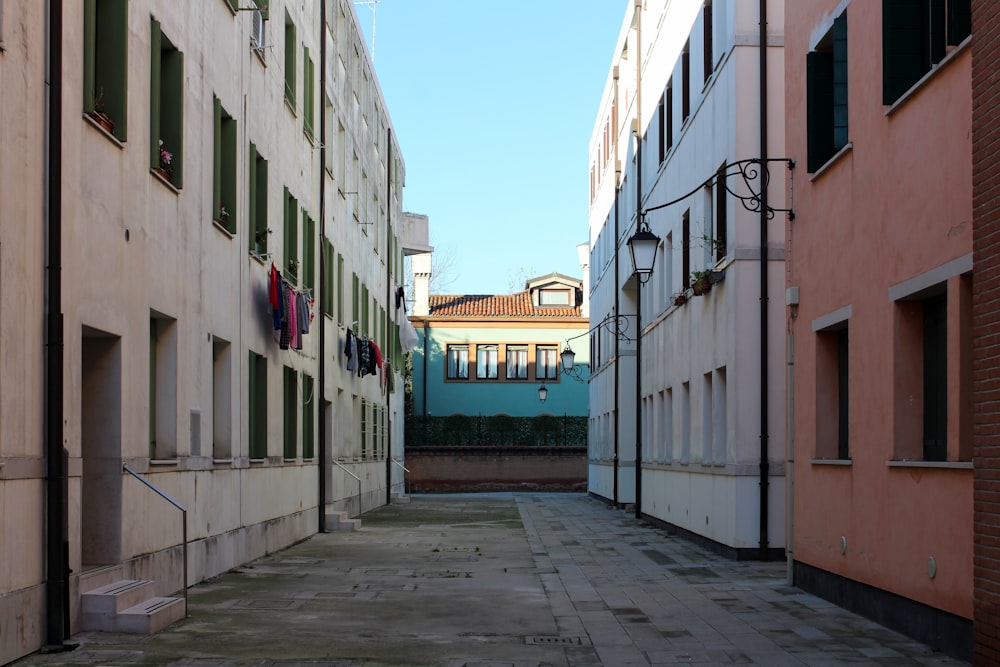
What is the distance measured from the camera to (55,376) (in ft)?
35.0

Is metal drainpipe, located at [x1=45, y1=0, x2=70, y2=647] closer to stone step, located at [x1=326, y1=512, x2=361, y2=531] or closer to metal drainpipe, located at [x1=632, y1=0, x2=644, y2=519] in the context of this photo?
stone step, located at [x1=326, y1=512, x2=361, y2=531]

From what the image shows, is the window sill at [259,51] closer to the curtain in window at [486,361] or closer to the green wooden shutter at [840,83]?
the green wooden shutter at [840,83]

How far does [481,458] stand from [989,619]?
4825cm

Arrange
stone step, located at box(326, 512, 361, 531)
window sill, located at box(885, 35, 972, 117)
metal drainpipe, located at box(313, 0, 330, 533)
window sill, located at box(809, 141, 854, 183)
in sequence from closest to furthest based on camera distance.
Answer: window sill, located at box(885, 35, 972, 117)
window sill, located at box(809, 141, 854, 183)
metal drainpipe, located at box(313, 0, 330, 533)
stone step, located at box(326, 512, 361, 531)

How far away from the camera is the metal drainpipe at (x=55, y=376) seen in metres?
10.6

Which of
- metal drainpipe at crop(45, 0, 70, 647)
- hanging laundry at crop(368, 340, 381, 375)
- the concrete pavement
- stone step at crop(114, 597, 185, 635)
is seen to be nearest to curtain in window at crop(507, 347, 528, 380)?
hanging laundry at crop(368, 340, 381, 375)

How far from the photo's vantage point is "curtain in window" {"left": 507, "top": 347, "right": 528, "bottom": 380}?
66.4 metres

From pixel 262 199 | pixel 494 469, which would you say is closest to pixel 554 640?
pixel 262 199

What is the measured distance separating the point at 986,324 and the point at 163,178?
8.92 m

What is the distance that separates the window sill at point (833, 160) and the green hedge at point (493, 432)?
43561mm

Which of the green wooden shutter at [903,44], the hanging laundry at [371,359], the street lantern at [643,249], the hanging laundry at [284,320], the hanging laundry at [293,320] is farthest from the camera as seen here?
the hanging laundry at [371,359]

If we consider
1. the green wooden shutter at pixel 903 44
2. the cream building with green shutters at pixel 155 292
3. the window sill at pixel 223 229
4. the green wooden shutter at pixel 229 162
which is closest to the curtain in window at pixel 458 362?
the cream building with green shutters at pixel 155 292

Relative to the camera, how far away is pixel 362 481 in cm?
3594

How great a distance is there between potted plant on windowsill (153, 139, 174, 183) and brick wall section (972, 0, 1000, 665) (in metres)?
8.62
